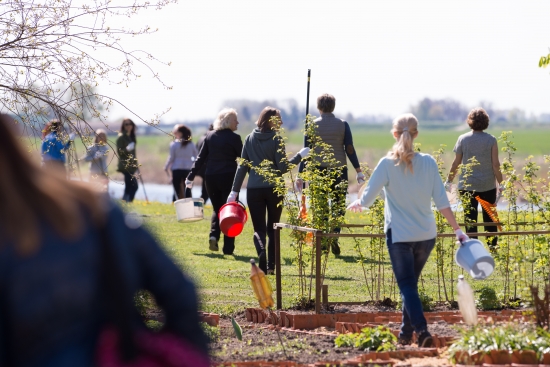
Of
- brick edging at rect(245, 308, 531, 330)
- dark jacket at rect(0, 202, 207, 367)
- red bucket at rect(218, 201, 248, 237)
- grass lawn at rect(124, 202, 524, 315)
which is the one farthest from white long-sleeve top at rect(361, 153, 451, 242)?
dark jacket at rect(0, 202, 207, 367)

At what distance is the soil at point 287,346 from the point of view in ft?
19.0

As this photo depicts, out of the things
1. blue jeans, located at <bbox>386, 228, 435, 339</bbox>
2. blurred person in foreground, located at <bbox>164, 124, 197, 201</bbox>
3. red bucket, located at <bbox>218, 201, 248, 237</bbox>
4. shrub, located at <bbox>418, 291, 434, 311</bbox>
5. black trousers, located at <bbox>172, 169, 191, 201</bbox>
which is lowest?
shrub, located at <bbox>418, 291, 434, 311</bbox>

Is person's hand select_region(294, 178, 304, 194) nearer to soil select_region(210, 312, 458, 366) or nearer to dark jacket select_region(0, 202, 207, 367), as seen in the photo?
soil select_region(210, 312, 458, 366)

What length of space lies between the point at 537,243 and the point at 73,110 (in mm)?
4119

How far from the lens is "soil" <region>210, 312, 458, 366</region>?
19.0ft

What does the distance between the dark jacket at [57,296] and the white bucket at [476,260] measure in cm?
428

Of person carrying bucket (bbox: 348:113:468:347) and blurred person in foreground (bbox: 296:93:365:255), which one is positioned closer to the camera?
person carrying bucket (bbox: 348:113:468:347)

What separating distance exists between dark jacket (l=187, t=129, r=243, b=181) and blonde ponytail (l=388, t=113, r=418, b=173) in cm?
517

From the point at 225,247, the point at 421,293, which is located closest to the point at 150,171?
the point at 225,247

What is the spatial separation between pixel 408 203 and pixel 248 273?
433 centimetres

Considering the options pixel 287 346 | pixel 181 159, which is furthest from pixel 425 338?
pixel 181 159

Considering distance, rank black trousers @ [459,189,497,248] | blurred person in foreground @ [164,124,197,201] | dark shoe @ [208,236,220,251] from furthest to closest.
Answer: blurred person in foreground @ [164,124,197,201]
dark shoe @ [208,236,220,251]
black trousers @ [459,189,497,248]

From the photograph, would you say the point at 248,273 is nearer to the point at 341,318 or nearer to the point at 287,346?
the point at 341,318

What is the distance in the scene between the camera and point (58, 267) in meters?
2.01
